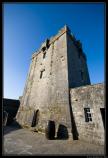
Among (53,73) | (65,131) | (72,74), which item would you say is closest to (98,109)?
Result: (65,131)

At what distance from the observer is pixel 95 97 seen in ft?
26.1

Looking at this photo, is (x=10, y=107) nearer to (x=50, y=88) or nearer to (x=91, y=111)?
(x=50, y=88)

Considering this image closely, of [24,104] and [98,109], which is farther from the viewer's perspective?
[24,104]

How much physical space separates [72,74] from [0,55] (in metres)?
9.25

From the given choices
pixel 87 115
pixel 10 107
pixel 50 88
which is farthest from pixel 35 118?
pixel 10 107

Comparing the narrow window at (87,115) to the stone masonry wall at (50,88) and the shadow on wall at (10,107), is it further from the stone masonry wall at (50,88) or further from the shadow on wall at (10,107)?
the shadow on wall at (10,107)

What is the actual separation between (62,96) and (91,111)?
9.20ft

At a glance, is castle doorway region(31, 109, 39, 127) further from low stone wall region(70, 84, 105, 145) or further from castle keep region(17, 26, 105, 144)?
low stone wall region(70, 84, 105, 145)

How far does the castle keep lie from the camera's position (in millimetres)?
7871

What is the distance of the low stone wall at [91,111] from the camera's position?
744 cm

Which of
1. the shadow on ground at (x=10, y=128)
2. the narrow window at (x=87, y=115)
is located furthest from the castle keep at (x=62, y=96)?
the shadow on ground at (x=10, y=128)

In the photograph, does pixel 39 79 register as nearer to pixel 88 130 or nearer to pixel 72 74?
pixel 72 74

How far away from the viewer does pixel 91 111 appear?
8031mm

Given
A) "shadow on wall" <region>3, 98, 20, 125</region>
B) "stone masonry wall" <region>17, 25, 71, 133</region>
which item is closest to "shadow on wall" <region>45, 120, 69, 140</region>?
"stone masonry wall" <region>17, 25, 71, 133</region>
